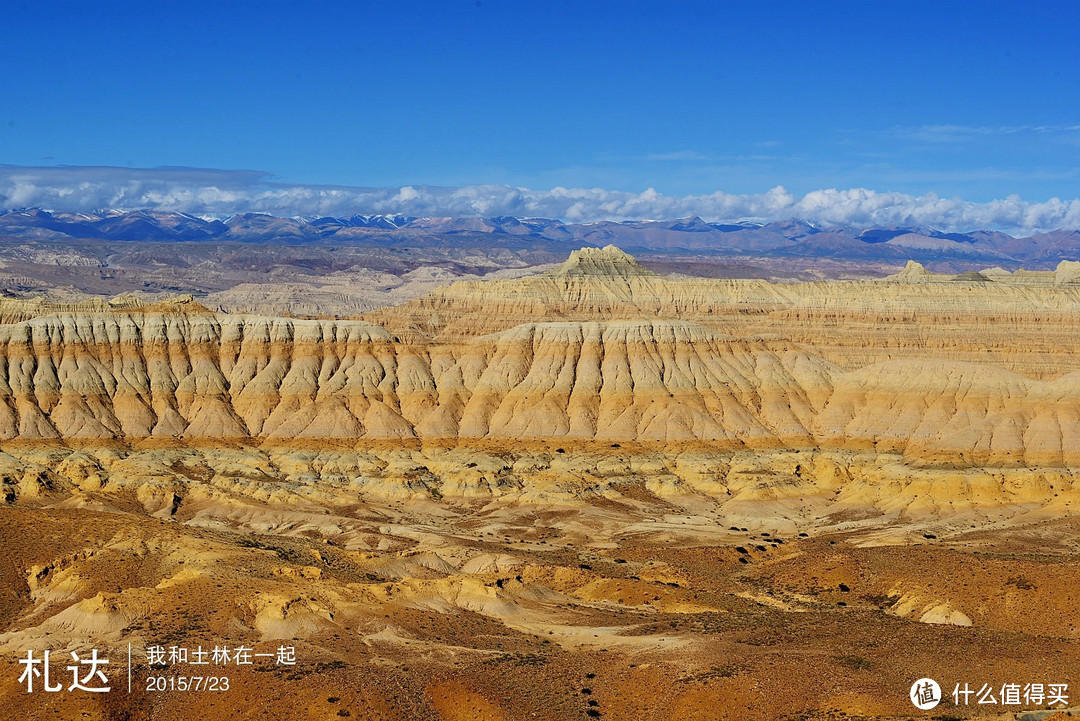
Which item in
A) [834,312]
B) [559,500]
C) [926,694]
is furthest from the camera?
[834,312]

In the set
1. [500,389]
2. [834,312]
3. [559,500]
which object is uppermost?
[834,312]

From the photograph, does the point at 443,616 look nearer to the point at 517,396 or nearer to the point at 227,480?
the point at 227,480

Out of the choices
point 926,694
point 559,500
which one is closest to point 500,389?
point 559,500

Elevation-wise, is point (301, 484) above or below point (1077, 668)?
below

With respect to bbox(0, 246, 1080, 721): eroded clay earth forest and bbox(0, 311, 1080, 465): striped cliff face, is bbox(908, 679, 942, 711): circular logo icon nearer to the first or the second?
bbox(0, 246, 1080, 721): eroded clay earth forest

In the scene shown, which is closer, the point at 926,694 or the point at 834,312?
the point at 926,694

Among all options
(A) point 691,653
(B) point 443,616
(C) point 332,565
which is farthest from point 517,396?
(A) point 691,653

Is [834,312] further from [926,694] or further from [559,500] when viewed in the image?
[926,694]

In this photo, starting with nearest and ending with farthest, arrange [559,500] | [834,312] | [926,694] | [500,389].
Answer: [926,694], [559,500], [500,389], [834,312]
